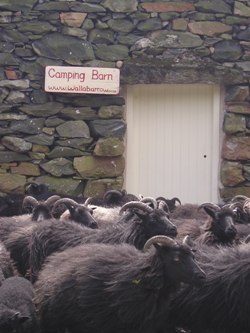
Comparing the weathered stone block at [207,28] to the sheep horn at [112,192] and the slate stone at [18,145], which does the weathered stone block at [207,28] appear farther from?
the slate stone at [18,145]

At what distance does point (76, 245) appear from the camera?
7.49 meters

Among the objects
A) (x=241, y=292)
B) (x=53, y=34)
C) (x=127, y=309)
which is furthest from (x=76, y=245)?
(x=53, y=34)

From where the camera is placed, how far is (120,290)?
598cm

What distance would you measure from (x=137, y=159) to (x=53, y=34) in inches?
104

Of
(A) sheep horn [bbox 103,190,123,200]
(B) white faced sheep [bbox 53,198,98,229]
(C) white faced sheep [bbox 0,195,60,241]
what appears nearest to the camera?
(C) white faced sheep [bbox 0,195,60,241]

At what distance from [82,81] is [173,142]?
1.94m

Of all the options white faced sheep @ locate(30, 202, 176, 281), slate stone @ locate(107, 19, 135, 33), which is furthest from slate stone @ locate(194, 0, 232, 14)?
white faced sheep @ locate(30, 202, 176, 281)

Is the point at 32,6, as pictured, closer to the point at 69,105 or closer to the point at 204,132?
the point at 69,105

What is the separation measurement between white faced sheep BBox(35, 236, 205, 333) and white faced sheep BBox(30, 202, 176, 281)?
1277mm

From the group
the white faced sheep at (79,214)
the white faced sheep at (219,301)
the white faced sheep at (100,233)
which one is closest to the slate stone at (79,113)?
the white faced sheep at (79,214)

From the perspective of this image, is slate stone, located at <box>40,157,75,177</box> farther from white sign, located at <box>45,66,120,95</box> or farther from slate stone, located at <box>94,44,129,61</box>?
slate stone, located at <box>94,44,129,61</box>

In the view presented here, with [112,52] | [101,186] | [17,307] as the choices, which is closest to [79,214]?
[101,186]

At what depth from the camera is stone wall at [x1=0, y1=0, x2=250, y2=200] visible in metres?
12.2

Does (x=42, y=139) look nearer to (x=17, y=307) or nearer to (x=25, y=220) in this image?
(x=25, y=220)
